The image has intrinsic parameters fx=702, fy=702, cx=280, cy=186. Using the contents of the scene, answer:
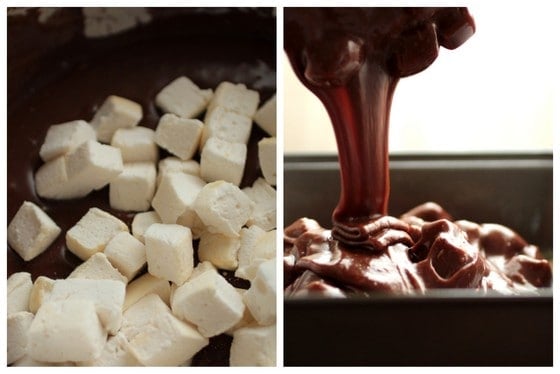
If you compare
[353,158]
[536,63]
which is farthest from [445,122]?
[353,158]

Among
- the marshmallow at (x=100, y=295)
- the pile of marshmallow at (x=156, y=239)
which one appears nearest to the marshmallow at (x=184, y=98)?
the pile of marshmallow at (x=156, y=239)

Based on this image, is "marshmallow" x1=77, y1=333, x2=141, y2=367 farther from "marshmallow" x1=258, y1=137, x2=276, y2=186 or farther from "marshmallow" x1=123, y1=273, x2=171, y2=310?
"marshmallow" x1=258, y1=137, x2=276, y2=186

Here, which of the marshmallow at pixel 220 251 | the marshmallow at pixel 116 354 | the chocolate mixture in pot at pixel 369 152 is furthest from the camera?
the marshmallow at pixel 220 251

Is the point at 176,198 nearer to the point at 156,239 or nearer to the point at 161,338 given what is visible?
the point at 156,239

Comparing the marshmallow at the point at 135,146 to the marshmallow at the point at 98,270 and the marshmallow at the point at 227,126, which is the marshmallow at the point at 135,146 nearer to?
the marshmallow at the point at 227,126

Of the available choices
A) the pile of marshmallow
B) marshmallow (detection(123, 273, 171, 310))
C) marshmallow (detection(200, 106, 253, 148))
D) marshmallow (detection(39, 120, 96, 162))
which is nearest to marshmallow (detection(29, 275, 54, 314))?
the pile of marshmallow

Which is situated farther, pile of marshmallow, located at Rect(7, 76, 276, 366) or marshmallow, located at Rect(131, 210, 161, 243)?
marshmallow, located at Rect(131, 210, 161, 243)
